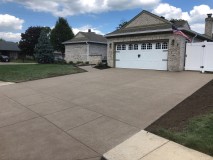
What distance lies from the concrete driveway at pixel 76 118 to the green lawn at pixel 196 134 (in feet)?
2.81

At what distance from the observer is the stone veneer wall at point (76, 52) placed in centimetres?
2430

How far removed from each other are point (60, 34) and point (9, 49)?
18.8 m

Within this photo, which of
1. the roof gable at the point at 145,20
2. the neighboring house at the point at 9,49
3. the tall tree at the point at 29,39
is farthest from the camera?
the neighboring house at the point at 9,49

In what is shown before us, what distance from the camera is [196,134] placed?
425 cm

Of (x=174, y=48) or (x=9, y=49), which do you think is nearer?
(x=174, y=48)

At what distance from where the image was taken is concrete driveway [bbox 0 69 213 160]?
4.02m

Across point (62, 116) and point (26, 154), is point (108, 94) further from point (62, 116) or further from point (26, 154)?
point (26, 154)

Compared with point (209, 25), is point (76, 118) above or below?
below

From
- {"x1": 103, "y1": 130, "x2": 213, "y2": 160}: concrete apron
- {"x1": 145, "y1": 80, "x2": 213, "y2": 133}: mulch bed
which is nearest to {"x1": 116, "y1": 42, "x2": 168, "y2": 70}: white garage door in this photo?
{"x1": 145, "y1": 80, "x2": 213, "y2": 133}: mulch bed

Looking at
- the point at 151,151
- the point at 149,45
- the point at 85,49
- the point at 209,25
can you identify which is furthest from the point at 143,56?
the point at 151,151

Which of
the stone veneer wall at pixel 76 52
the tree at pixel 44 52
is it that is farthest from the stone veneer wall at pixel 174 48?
the tree at pixel 44 52

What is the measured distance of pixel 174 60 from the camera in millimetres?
14453

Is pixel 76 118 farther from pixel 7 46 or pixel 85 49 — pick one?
pixel 7 46

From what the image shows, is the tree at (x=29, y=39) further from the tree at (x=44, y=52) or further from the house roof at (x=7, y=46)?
the tree at (x=44, y=52)
